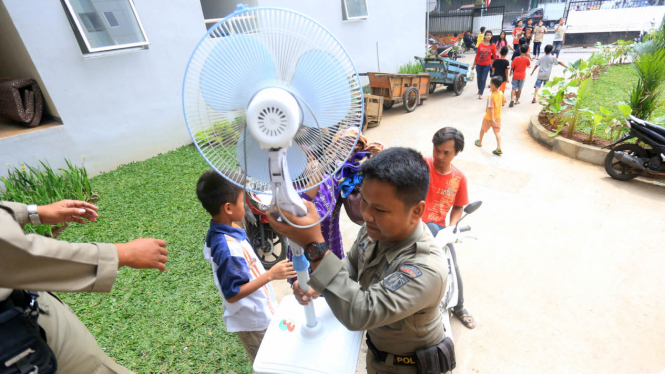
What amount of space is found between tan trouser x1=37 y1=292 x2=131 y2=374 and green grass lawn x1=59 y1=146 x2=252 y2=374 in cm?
91

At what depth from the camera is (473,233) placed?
355 centimetres

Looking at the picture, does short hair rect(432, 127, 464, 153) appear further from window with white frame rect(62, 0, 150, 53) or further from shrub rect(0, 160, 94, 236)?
window with white frame rect(62, 0, 150, 53)

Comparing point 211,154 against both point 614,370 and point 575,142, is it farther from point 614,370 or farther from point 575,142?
point 575,142

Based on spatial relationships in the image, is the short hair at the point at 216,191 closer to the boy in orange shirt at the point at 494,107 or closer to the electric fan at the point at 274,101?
the electric fan at the point at 274,101

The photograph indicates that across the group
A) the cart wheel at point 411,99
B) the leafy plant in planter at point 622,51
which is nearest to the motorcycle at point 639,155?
the cart wheel at point 411,99

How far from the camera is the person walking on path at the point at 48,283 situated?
1.07m

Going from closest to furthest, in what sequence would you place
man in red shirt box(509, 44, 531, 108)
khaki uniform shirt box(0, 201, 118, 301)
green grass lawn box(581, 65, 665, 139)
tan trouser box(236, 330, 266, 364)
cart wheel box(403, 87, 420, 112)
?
khaki uniform shirt box(0, 201, 118, 301), tan trouser box(236, 330, 266, 364), green grass lawn box(581, 65, 665, 139), man in red shirt box(509, 44, 531, 108), cart wheel box(403, 87, 420, 112)

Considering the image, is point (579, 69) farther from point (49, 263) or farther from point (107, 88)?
point (107, 88)

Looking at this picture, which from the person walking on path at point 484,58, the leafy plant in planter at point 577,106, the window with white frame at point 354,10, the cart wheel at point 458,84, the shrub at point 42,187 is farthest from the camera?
the cart wheel at point 458,84

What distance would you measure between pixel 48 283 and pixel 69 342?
430 mm

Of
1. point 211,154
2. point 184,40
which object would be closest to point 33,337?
point 211,154

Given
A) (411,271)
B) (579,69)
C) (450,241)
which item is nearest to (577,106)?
(579,69)

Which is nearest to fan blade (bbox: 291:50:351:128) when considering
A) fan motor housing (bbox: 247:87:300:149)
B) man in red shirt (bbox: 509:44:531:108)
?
fan motor housing (bbox: 247:87:300:149)

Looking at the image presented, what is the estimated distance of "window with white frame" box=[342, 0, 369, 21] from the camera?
8305mm
